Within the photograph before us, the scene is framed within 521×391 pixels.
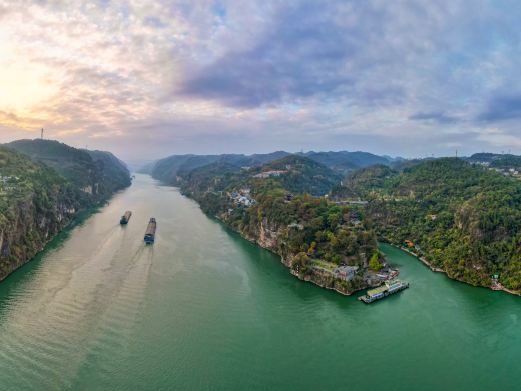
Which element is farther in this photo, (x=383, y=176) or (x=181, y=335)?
(x=383, y=176)

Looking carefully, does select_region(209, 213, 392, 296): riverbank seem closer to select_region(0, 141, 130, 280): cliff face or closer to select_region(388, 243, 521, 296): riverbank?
select_region(388, 243, 521, 296): riverbank

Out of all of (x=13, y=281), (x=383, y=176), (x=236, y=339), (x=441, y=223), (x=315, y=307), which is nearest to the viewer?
(x=236, y=339)

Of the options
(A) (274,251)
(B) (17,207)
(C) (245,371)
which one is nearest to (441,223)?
(A) (274,251)

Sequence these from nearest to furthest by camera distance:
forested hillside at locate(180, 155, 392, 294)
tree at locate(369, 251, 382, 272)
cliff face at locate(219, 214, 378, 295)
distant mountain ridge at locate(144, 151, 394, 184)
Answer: cliff face at locate(219, 214, 378, 295) → forested hillside at locate(180, 155, 392, 294) → tree at locate(369, 251, 382, 272) → distant mountain ridge at locate(144, 151, 394, 184)

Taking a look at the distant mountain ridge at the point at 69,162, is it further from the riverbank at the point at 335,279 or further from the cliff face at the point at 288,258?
the riverbank at the point at 335,279

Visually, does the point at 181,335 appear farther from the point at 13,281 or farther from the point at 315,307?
the point at 13,281

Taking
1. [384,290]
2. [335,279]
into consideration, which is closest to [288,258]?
[335,279]

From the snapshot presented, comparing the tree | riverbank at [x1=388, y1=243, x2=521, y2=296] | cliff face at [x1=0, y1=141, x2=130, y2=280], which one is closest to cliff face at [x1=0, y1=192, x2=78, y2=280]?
cliff face at [x1=0, y1=141, x2=130, y2=280]
